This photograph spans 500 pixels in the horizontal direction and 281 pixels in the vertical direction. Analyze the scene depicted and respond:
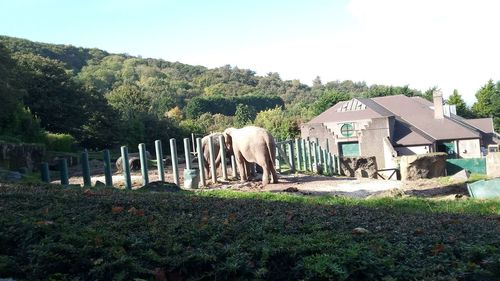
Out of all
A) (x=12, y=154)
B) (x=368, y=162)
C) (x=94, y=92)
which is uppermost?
(x=94, y=92)

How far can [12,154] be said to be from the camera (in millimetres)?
17688

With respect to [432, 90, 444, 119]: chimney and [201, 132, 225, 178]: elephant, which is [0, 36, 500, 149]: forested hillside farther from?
[432, 90, 444, 119]: chimney

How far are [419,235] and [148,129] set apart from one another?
35.0 metres

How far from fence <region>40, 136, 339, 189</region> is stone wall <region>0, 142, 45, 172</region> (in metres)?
5.46

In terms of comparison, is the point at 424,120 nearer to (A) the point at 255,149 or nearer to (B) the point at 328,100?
(B) the point at 328,100

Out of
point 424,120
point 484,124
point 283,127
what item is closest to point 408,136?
point 424,120

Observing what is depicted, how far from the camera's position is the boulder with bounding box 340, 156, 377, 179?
1166 inches

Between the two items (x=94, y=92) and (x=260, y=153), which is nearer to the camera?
(x=260, y=153)

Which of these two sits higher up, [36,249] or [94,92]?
[94,92]

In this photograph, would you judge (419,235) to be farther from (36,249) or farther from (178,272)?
(36,249)

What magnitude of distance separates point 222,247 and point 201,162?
11471mm

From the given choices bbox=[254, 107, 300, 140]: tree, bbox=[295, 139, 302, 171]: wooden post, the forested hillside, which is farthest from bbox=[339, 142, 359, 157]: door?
bbox=[295, 139, 302, 171]: wooden post

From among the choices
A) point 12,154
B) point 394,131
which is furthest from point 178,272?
point 394,131

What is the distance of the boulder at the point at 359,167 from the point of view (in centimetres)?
2963
